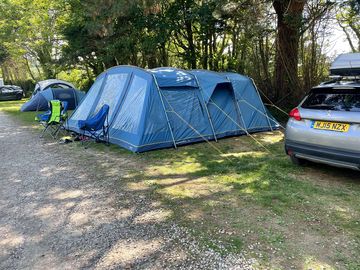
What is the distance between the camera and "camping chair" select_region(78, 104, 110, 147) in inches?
295

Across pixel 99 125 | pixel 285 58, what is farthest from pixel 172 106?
pixel 285 58

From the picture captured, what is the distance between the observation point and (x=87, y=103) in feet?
29.5

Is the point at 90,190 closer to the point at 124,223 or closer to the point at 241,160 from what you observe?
the point at 124,223

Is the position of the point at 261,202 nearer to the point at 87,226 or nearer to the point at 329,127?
the point at 329,127

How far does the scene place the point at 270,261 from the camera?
2.97m

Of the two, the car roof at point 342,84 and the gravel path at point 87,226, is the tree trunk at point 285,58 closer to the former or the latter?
the car roof at point 342,84

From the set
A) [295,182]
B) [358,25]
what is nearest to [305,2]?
[358,25]

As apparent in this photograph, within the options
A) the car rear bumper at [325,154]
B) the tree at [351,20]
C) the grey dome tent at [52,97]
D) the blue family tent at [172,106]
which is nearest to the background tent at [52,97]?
the grey dome tent at [52,97]

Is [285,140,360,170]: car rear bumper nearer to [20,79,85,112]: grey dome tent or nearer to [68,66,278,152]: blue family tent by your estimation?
[68,66,278,152]: blue family tent

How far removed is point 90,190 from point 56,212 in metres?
0.77

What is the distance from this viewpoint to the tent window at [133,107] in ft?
23.2

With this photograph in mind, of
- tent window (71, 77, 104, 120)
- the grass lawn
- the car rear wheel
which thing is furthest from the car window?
tent window (71, 77, 104, 120)

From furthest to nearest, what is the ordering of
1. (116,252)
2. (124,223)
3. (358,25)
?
(358,25) → (124,223) → (116,252)

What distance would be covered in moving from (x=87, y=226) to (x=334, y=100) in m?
3.75
